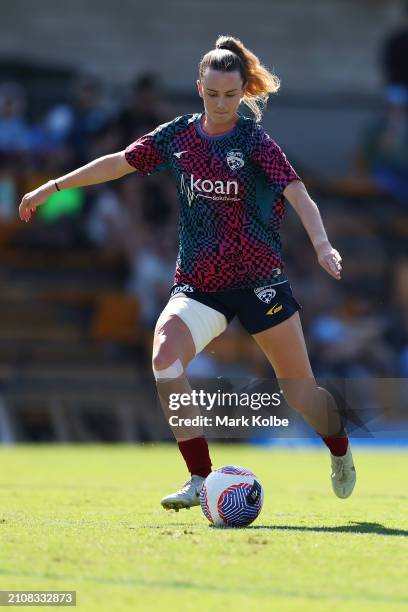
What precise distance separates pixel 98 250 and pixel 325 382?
10.00 m

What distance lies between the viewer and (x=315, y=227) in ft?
23.6

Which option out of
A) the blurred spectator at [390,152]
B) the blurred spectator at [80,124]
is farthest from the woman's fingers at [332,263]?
the blurred spectator at [390,152]

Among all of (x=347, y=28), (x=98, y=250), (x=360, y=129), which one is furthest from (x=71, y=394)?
(x=347, y=28)

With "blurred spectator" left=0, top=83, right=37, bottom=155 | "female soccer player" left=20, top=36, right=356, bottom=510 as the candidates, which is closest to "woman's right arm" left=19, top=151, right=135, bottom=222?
"female soccer player" left=20, top=36, right=356, bottom=510

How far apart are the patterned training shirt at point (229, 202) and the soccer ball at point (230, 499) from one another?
3.58 ft

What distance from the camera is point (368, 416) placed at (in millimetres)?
8273

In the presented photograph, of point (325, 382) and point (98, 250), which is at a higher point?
point (98, 250)

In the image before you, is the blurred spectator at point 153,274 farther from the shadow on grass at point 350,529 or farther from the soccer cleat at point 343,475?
the shadow on grass at point 350,529

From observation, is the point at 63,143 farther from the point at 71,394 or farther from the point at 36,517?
the point at 36,517

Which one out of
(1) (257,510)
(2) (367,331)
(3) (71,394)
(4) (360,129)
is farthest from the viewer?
(4) (360,129)

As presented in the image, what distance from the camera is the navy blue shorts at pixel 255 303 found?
7508mm

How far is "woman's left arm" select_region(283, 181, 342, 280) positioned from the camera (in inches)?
273

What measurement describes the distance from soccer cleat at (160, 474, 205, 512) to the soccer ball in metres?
0.31

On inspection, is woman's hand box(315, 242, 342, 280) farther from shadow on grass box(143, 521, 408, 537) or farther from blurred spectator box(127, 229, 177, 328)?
blurred spectator box(127, 229, 177, 328)
